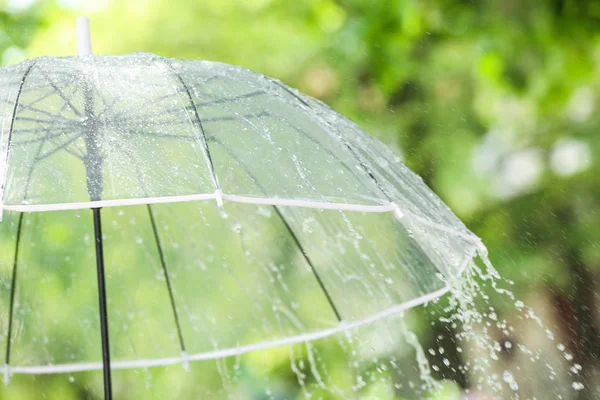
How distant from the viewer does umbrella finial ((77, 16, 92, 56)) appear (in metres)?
1.61

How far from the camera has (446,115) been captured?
4902 millimetres

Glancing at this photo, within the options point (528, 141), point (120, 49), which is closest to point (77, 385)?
point (120, 49)

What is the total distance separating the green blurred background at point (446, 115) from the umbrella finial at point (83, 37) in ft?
8.22

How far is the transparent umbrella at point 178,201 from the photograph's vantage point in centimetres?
130

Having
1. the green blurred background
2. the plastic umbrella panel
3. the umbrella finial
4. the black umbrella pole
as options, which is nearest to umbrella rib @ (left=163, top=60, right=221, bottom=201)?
the plastic umbrella panel

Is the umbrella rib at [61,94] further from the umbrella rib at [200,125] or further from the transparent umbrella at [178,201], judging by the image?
the umbrella rib at [200,125]

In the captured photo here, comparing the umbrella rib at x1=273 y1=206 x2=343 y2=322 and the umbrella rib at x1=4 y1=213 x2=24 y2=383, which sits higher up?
the umbrella rib at x1=4 y1=213 x2=24 y2=383

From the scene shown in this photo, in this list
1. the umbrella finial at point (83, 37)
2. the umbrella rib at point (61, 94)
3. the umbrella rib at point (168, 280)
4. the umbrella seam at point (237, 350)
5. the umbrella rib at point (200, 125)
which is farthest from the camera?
the umbrella rib at point (168, 280)

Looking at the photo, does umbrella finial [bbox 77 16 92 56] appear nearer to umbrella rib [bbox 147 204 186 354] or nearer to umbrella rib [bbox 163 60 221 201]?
umbrella rib [bbox 163 60 221 201]

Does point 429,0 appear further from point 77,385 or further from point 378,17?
point 77,385

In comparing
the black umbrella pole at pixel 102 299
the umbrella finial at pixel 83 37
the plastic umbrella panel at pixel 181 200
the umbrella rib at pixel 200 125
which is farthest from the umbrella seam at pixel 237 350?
the umbrella finial at pixel 83 37

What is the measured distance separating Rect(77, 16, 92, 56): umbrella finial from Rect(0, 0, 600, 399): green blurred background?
251 cm

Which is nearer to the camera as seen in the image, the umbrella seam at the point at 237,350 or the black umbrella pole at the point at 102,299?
the black umbrella pole at the point at 102,299

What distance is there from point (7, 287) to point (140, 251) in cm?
75
